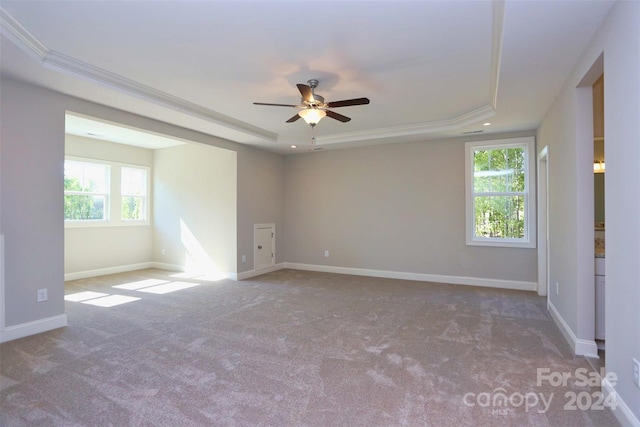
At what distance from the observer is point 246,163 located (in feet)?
20.4

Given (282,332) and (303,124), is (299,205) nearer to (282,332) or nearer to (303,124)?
(303,124)

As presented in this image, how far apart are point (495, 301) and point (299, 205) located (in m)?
4.18

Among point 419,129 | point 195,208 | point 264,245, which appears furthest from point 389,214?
point 195,208

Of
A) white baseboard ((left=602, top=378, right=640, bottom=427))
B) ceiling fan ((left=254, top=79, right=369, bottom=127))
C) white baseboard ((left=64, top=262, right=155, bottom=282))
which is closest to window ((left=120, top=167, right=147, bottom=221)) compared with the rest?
white baseboard ((left=64, top=262, right=155, bottom=282))

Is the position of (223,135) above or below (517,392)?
above

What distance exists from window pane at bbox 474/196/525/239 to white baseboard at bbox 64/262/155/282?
22.4 feet

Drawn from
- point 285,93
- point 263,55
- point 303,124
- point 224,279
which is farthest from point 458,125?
point 224,279

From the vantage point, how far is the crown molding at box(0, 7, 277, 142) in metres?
2.48

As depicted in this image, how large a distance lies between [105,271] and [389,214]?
225 inches

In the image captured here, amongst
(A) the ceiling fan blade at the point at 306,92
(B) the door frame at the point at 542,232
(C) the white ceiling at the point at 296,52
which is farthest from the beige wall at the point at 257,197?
(B) the door frame at the point at 542,232

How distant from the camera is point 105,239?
644 cm

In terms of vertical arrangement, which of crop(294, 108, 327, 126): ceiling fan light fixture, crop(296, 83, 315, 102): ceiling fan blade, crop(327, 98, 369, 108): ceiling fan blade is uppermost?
crop(296, 83, 315, 102): ceiling fan blade

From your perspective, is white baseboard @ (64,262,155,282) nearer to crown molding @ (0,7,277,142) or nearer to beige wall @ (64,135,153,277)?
beige wall @ (64,135,153,277)

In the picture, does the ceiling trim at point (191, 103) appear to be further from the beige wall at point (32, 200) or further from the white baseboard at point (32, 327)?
the white baseboard at point (32, 327)
